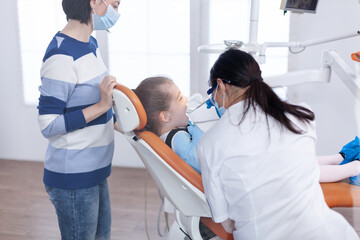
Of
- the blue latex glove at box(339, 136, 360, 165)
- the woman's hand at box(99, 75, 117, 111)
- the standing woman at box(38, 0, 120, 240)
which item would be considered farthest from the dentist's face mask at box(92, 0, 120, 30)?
the blue latex glove at box(339, 136, 360, 165)

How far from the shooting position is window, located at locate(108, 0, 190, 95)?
2.85 metres

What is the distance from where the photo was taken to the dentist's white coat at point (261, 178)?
980mm

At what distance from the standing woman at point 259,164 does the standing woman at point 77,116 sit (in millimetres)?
385

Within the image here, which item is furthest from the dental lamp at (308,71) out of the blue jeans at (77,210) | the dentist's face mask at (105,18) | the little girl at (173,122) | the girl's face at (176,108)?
the blue jeans at (77,210)

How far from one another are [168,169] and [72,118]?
12.9 inches

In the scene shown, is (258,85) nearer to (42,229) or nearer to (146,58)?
(42,229)

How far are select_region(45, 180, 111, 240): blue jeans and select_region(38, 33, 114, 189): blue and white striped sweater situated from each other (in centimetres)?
3

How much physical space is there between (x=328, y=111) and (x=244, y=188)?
1.91m

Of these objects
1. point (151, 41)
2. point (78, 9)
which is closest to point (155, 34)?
point (151, 41)

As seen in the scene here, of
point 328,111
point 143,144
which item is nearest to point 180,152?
point 143,144

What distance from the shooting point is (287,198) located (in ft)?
3.35

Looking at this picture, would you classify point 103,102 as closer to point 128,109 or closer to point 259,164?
point 128,109

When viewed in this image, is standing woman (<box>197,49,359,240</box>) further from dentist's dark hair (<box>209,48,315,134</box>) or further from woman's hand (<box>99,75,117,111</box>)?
woman's hand (<box>99,75,117,111</box>)

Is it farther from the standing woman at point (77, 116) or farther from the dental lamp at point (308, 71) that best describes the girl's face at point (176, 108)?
the dental lamp at point (308, 71)
